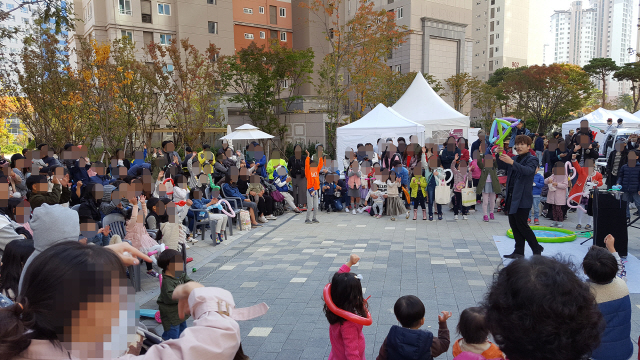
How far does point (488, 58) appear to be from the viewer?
76.5 m

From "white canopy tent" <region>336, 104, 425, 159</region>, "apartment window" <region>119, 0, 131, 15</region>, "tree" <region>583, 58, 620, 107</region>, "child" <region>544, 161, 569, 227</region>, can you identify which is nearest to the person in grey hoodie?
"child" <region>544, 161, 569, 227</region>

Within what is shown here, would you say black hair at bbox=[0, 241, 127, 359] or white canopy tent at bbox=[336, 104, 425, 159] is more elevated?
white canopy tent at bbox=[336, 104, 425, 159]

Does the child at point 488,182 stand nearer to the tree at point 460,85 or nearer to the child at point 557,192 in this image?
the child at point 557,192

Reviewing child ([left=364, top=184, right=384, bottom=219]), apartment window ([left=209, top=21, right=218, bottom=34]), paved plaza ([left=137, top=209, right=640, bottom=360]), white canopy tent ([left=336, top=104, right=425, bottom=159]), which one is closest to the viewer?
paved plaza ([left=137, top=209, right=640, bottom=360])

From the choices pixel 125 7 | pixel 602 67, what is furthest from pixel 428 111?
pixel 602 67

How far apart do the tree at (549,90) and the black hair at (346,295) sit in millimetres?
35048

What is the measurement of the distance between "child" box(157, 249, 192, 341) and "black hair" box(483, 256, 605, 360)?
3.18 m

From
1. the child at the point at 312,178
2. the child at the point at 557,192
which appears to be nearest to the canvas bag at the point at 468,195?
the child at the point at 557,192

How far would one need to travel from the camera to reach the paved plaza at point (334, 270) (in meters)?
4.48

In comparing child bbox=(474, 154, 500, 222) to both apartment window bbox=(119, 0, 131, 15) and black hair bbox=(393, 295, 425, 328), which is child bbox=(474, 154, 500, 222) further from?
apartment window bbox=(119, 0, 131, 15)

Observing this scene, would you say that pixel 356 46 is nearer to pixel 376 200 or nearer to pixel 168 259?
pixel 376 200

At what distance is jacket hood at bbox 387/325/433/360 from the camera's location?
2.87 meters

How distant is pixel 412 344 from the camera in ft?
9.44

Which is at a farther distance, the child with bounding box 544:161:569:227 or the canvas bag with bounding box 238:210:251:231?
the canvas bag with bounding box 238:210:251:231
